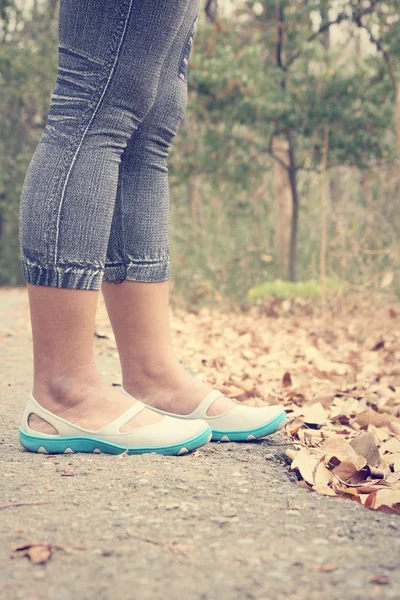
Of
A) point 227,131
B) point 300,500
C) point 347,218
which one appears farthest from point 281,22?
point 300,500

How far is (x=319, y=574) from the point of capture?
2.80 feet

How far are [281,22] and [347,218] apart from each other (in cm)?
220

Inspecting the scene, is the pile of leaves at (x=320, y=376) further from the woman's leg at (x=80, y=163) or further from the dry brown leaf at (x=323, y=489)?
the woman's leg at (x=80, y=163)

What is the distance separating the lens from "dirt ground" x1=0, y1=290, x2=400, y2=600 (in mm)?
826

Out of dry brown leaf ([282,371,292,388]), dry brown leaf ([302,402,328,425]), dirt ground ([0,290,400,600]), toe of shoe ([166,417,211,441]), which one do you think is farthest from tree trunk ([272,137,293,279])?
dirt ground ([0,290,400,600])

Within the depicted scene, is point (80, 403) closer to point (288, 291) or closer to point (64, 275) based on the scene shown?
point (64, 275)

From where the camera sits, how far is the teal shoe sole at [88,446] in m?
1.43

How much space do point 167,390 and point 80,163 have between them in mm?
574

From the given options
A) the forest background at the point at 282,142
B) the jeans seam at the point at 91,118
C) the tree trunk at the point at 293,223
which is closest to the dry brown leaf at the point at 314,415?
the jeans seam at the point at 91,118

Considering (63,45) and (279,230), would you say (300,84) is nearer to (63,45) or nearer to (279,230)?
(279,230)

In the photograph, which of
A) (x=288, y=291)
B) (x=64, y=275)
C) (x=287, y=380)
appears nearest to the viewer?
(x=64, y=275)

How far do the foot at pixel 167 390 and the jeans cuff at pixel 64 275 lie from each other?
32cm

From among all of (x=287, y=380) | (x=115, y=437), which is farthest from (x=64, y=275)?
(x=287, y=380)

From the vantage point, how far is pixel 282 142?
27.7 feet
